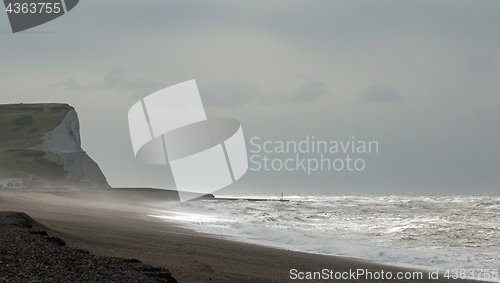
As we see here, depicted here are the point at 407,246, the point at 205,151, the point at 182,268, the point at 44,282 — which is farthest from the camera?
the point at 205,151

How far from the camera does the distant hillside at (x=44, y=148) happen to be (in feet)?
174

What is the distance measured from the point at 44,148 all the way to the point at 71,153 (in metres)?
3.79

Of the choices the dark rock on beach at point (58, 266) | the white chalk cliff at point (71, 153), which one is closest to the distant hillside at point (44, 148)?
the white chalk cliff at point (71, 153)

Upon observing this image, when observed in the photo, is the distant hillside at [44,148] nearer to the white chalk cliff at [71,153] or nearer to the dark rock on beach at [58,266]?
the white chalk cliff at [71,153]

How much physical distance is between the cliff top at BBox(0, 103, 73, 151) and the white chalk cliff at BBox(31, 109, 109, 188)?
3.42ft

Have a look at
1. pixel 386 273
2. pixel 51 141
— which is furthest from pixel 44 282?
pixel 51 141

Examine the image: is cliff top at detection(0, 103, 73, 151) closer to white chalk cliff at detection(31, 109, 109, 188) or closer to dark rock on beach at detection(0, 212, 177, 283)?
white chalk cliff at detection(31, 109, 109, 188)

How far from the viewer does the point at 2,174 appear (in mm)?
48750

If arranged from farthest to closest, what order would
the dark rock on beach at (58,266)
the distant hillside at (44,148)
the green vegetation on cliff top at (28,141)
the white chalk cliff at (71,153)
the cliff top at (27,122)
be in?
1. the cliff top at (27,122)
2. the white chalk cliff at (71,153)
3. the distant hillside at (44,148)
4. the green vegetation on cliff top at (28,141)
5. the dark rock on beach at (58,266)

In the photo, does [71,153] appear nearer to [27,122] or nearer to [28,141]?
[28,141]

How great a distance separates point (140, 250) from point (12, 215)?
2499 millimetres

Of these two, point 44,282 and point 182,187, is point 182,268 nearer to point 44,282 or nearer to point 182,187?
point 44,282

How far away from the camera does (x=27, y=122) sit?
6931cm

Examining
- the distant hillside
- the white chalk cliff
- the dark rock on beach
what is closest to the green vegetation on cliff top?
the distant hillside
